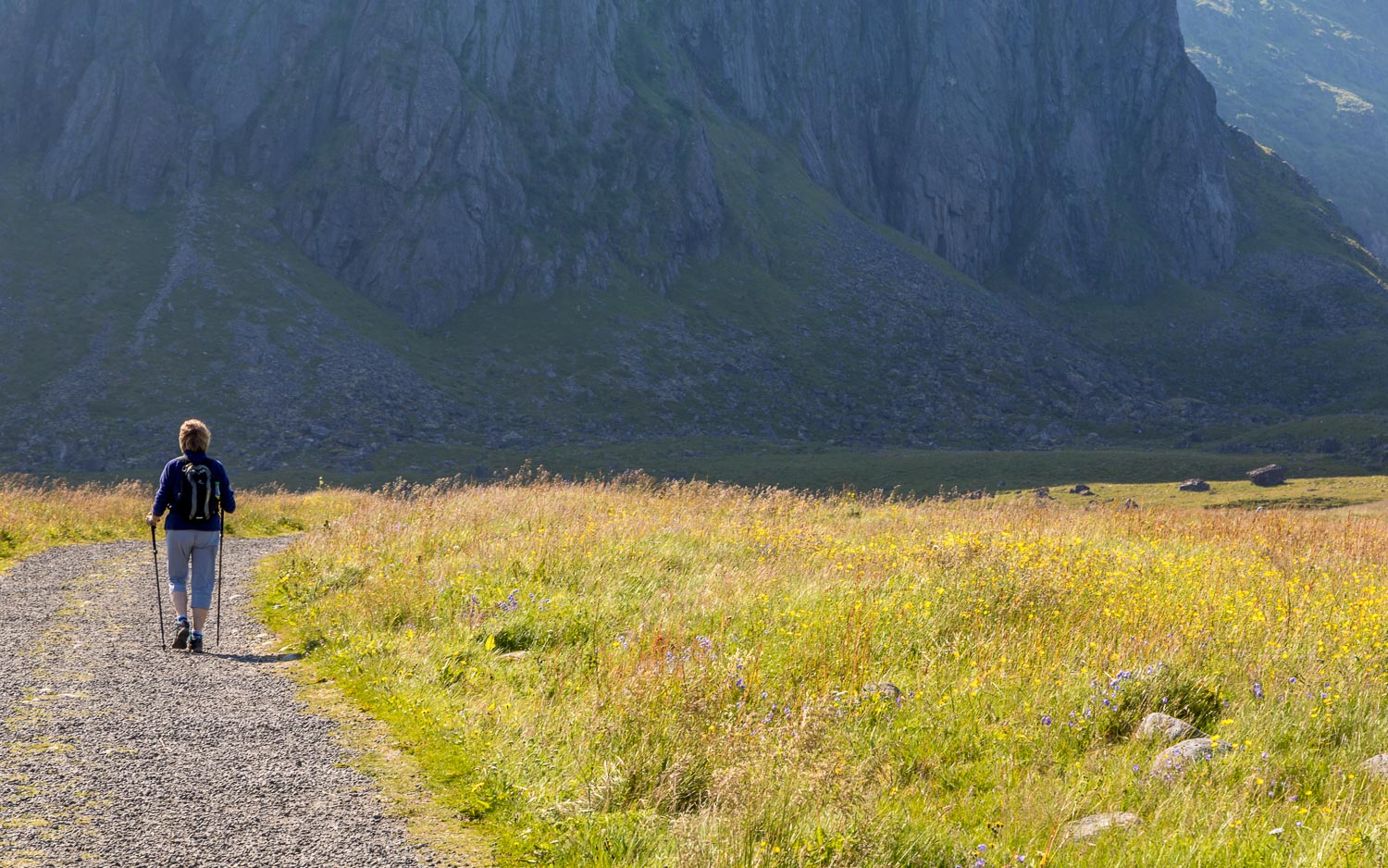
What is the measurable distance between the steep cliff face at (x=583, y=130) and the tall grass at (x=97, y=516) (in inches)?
2301

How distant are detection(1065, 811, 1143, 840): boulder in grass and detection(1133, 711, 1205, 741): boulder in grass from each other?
4.42 ft

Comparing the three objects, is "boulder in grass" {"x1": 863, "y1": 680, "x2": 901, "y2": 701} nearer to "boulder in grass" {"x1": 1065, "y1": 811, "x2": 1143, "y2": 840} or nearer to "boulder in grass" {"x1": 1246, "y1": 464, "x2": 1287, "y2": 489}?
"boulder in grass" {"x1": 1065, "y1": 811, "x2": 1143, "y2": 840}

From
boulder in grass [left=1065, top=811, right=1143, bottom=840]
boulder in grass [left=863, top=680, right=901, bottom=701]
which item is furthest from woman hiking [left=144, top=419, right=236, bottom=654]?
boulder in grass [left=1065, top=811, right=1143, bottom=840]

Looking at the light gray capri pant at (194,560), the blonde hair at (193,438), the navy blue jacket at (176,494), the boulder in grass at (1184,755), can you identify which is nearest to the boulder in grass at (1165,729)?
the boulder in grass at (1184,755)

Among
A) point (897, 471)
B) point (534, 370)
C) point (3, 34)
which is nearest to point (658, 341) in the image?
point (534, 370)

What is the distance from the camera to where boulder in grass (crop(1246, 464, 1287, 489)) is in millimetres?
51812

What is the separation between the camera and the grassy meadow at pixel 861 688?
5449 millimetres

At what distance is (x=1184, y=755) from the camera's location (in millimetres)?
6324

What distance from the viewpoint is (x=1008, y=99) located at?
133000mm

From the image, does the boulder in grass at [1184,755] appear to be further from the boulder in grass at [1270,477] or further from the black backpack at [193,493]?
the boulder in grass at [1270,477]

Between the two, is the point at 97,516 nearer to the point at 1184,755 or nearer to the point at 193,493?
the point at 193,493

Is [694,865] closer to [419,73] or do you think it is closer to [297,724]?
[297,724]

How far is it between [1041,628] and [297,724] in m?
6.59

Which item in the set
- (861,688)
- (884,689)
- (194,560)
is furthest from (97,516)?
(884,689)
